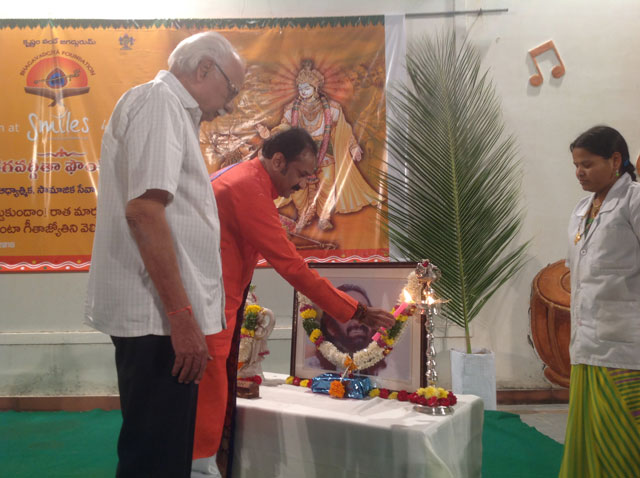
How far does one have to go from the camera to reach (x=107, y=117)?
14.6 ft

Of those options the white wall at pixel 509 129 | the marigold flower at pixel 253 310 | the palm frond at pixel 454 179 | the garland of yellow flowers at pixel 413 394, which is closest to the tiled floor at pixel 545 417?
the white wall at pixel 509 129

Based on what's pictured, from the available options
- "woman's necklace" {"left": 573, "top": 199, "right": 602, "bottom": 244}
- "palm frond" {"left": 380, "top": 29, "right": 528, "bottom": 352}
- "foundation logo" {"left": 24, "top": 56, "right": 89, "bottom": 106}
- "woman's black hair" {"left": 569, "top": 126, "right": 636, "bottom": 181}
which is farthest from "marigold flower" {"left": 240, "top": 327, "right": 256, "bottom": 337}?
"foundation logo" {"left": 24, "top": 56, "right": 89, "bottom": 106}

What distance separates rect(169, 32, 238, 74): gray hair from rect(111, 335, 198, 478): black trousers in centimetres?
72

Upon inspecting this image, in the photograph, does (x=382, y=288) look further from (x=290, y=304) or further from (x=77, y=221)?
(x=77, y=221)

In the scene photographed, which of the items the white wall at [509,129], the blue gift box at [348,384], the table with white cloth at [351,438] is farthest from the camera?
the white wall at [509,129]

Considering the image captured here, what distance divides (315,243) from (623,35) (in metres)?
3.22

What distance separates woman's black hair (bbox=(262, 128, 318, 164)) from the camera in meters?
2.25

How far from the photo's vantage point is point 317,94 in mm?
4480

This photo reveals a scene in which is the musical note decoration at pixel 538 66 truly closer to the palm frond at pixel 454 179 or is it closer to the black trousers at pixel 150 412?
the palm frond at pixel 454 179

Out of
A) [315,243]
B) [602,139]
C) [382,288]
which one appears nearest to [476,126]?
[315,243]

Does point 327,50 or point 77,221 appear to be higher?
point 327,50

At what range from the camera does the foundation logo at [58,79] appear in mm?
4438

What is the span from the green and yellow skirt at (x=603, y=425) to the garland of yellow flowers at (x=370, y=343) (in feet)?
2.48

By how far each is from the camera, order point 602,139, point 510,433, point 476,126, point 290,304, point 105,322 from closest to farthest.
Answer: point 105,322
point 602,139
point 510,433
point 476,126
point 290,304
